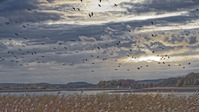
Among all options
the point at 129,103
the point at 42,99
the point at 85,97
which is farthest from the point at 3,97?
the point at 129,103

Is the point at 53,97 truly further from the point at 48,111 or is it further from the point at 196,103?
the point at 196,103

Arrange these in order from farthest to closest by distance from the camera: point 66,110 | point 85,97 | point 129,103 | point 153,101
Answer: point 85,97
point 153,101
point 129,103
point 66,110

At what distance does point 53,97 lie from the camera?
57031mm

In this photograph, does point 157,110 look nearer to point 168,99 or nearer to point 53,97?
point 168,99

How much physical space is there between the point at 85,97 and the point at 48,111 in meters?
13.6

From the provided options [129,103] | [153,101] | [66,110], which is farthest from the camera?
[153,101]

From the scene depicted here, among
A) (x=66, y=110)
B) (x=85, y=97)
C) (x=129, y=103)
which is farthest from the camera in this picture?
(x=85, y=97)

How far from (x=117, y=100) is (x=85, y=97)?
16.3 ft

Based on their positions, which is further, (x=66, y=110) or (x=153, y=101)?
(x=153, y=101)

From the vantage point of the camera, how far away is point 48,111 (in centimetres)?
4266

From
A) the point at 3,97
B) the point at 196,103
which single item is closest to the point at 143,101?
the point at 196,103

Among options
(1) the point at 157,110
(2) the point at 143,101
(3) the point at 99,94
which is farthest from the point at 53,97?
(1) the point at 157,110

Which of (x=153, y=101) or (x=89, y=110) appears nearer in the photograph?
(x=89, y=110)

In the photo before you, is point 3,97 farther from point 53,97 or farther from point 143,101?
point 143,101
